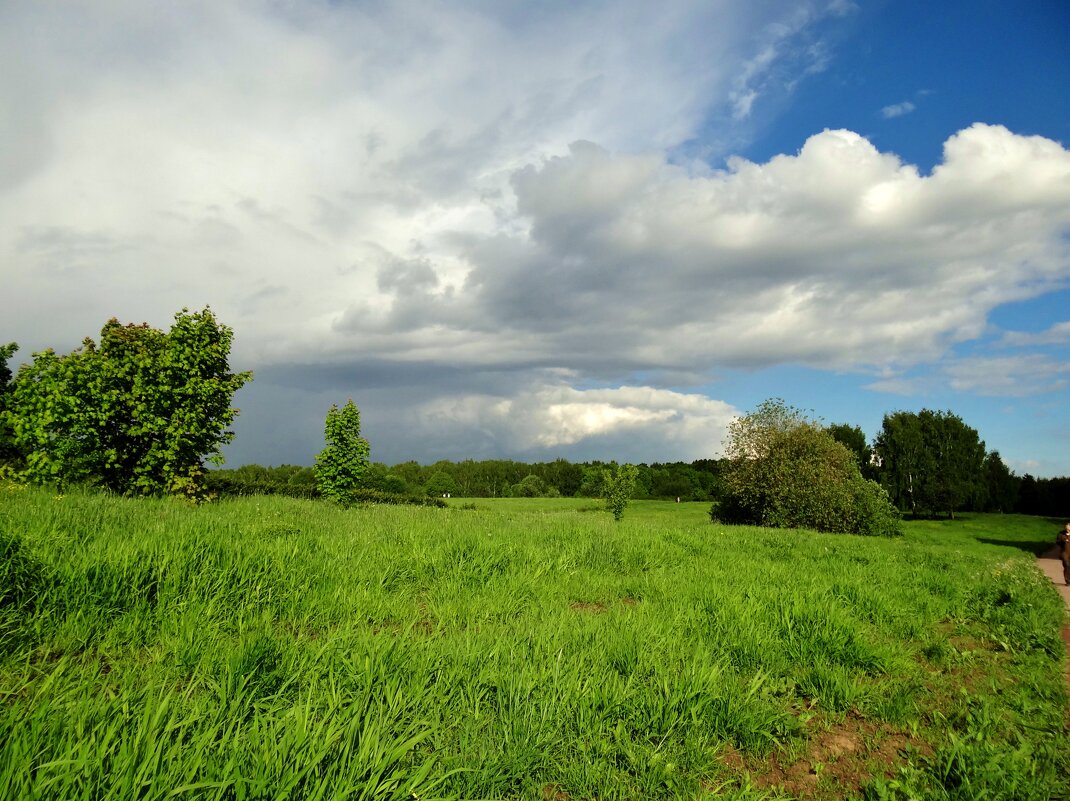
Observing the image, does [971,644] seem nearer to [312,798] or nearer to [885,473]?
[312,798]

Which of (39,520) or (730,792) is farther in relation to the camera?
(39,520)

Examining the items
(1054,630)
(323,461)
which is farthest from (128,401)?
(1054,630)

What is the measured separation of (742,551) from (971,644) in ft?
19.0

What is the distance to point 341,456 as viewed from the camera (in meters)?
26.0

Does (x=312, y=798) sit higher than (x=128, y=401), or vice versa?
(x=128, y=401)

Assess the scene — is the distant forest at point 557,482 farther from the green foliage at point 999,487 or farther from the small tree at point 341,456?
the small tree at point 341,456

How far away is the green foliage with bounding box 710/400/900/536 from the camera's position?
36.0 m

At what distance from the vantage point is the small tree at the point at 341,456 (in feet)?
85.0

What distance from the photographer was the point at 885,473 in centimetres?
6266

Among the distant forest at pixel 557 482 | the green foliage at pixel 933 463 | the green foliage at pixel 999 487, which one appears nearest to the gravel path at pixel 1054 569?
the distant forest at pixel 557 482

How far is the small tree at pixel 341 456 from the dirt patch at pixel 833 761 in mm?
24053

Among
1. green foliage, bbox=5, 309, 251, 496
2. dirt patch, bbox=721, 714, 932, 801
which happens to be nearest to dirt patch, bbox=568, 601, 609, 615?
dirt patch, bbox=721, 714, 932, 801

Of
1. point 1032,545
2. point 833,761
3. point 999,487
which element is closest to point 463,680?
point 833,761

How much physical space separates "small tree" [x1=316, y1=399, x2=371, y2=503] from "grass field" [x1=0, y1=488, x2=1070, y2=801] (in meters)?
17.3
